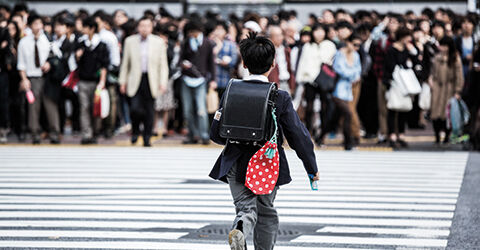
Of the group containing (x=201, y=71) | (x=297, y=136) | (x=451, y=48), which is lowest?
A: (x=201, y=71)

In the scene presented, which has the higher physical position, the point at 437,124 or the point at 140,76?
the point at 140,76

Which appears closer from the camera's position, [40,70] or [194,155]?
[194,155]

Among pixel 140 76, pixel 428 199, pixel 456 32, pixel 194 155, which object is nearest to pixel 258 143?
pixel 428 199

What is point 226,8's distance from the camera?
80.3 ft

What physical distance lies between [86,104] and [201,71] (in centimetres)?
200

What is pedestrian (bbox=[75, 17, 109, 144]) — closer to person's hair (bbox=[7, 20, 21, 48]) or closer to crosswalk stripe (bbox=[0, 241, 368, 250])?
person's hair (bbox=[7, 20, 21, 48])

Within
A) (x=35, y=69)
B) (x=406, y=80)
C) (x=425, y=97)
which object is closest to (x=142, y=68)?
(x=35, y=69)

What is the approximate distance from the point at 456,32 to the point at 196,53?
17.2 feet

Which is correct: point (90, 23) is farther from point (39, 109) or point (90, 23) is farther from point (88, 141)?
point (88, 141)

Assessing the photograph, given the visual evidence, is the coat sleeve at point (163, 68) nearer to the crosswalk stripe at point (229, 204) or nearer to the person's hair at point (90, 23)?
the person's hair at point (90, 23)

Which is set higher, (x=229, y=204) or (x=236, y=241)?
(x=236, y=241)

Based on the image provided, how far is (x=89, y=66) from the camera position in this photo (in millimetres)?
15531

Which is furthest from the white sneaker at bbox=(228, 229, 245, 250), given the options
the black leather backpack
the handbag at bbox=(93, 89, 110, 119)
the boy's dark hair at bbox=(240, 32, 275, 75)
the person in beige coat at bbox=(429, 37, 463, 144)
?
the person in beige coat at bbox=(429, 37, 463, 144)

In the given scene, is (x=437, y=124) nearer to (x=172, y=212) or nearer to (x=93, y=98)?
(x=93, y=98)
